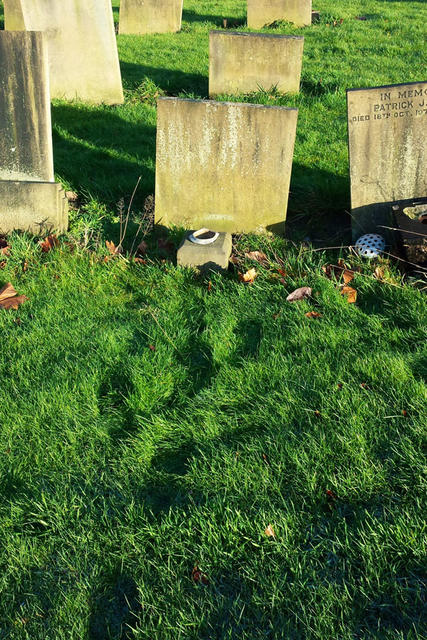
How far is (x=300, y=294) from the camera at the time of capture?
12.3 feet

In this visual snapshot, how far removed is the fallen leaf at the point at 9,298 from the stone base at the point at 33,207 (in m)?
0.87

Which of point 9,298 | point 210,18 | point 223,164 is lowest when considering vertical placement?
point 9,298

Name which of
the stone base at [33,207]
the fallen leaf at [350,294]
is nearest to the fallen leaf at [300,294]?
the fallen leaf at [350,294]

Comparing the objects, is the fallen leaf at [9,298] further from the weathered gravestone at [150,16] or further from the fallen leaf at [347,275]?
the weathered gravestone at [150,16]

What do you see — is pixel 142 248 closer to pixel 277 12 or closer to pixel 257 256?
pixel 257 256

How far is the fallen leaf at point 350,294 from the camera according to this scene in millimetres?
3712

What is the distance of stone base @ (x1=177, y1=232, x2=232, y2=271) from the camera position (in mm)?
4078

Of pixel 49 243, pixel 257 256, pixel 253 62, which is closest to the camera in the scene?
pixel 257 256

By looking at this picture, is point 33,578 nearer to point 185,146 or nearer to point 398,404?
point 398,404

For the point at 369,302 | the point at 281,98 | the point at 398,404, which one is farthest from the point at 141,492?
the point at 281,98

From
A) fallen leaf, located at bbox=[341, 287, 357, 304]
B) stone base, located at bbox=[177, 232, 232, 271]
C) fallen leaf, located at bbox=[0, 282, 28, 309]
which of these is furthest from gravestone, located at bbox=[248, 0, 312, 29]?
fallen leaf, located at bbox=[0, 282, 28, 309]

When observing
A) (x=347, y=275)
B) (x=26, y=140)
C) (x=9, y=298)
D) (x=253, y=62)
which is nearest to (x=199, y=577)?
(x=347, y=275)

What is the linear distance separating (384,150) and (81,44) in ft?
17.5

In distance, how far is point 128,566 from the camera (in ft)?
7.32
